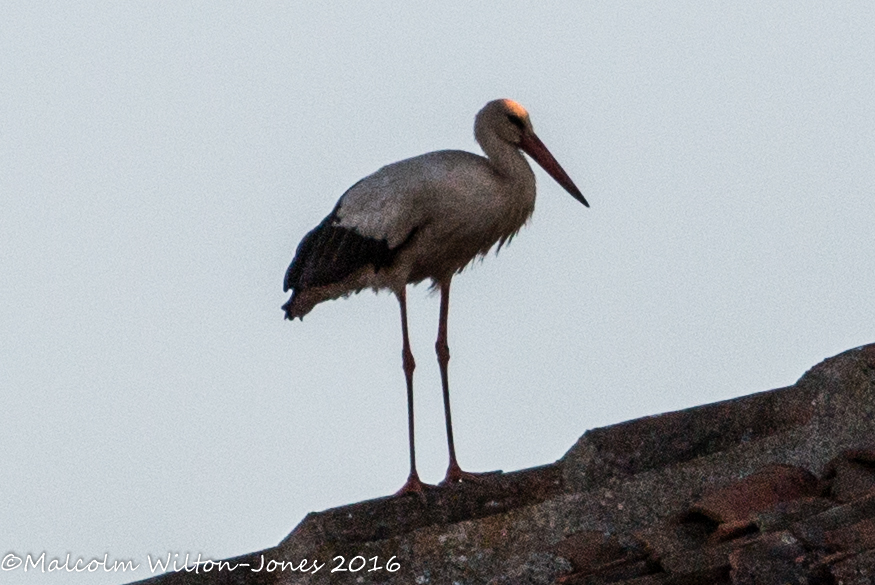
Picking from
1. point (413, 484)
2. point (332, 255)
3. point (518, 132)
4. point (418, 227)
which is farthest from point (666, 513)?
point (518, 132)

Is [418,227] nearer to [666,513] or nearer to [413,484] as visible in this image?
[413,484]

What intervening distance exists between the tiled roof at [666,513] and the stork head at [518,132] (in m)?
3.11

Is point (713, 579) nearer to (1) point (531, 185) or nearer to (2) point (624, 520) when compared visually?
(2) point (624, 520)

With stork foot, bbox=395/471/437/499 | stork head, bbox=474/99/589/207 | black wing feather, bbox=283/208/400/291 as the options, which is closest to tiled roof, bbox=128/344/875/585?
stork foot, bbox=395/471/437/499

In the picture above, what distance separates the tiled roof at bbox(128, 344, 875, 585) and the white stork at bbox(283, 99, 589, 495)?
7.56 feet

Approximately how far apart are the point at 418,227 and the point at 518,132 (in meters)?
0.95

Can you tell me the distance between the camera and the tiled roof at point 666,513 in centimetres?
396

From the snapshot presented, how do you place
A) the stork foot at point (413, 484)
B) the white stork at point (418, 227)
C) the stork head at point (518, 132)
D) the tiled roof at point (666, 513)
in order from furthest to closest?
1. the stork head at point (518, 132)
2. the white stork at point (418, 227)
3. the stork foot at point (413, 484)
4. the tiled roof at point (666, 513)

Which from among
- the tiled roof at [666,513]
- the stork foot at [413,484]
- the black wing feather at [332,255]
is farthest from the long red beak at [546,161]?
the tiled roof at [666,513]

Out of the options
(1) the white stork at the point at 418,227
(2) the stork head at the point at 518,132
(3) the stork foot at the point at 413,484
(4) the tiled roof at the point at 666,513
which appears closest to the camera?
(4) the tiled roof at the point at 666,513

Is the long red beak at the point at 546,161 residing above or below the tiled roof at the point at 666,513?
above

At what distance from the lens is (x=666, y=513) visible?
194 inches

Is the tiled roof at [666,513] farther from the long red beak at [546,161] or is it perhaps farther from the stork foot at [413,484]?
the long red beak at [546,161]

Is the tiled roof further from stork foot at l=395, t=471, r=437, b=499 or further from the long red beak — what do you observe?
the long red beak
